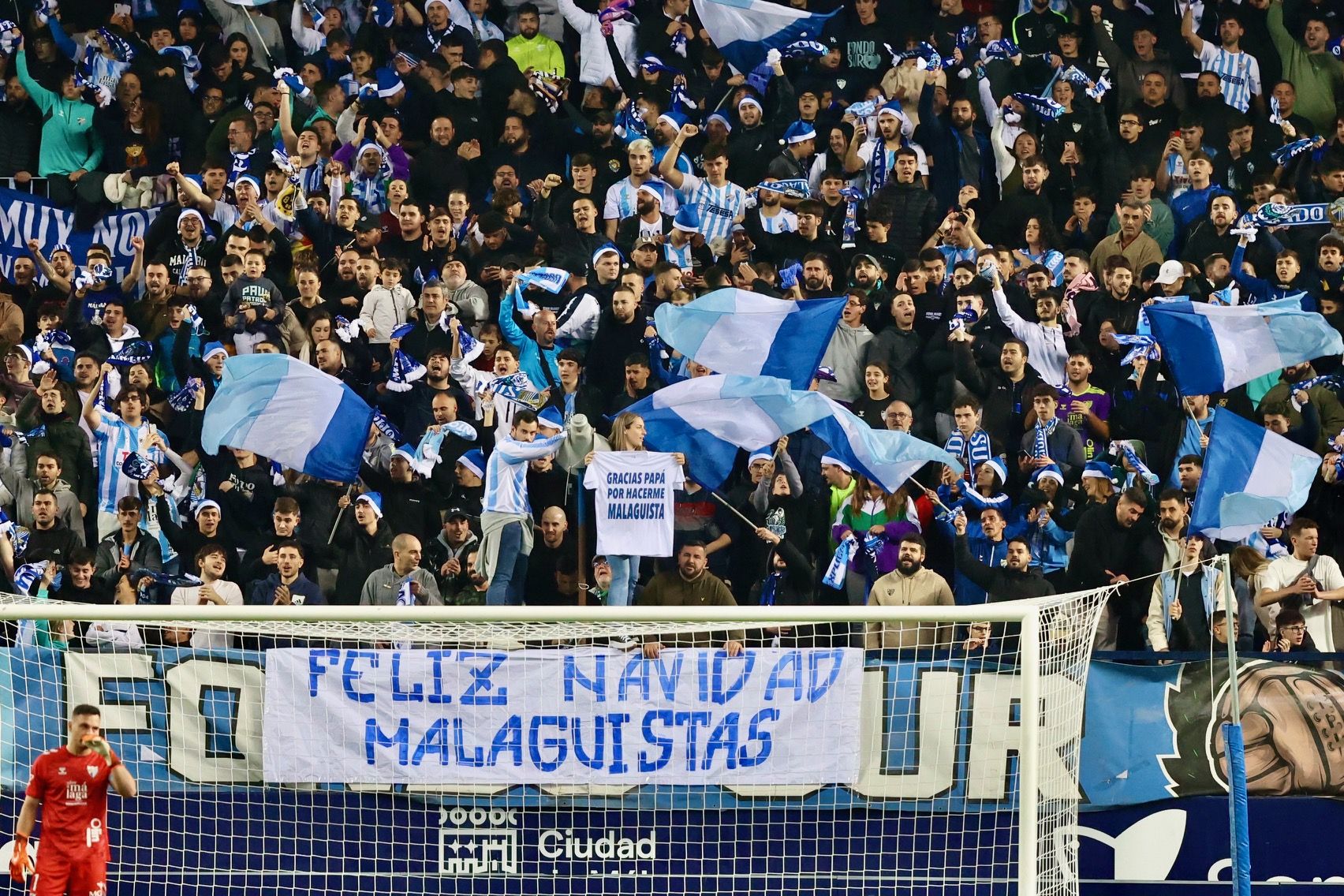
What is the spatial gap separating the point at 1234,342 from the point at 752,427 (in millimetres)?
3436

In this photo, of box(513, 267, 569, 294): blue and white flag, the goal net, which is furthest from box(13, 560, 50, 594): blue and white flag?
box(513, 267, 569, 294): blue and white flag

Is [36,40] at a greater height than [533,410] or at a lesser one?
greater

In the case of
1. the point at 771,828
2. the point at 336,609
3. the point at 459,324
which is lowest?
the point at 771,828

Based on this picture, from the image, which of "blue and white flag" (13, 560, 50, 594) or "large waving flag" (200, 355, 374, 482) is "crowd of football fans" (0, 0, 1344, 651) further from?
"large waving flag" (200, 355, 374, 482)

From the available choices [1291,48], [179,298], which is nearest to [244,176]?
[179,298]

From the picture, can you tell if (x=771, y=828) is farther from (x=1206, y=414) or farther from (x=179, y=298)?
(x=179, y=298)

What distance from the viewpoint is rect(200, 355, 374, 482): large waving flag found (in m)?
14.1

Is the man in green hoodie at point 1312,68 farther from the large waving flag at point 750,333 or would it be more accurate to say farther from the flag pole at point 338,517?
the flag pole at point 338,517

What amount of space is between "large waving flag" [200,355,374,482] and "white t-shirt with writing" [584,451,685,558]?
1922 mm

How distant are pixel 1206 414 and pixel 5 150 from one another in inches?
420

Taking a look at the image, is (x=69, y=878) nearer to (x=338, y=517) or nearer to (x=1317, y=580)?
(x=338, y=517)

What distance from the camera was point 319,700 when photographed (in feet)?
38.4

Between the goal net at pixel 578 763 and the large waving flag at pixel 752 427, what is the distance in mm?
1819

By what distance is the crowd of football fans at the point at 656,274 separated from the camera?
13477 millimetres
